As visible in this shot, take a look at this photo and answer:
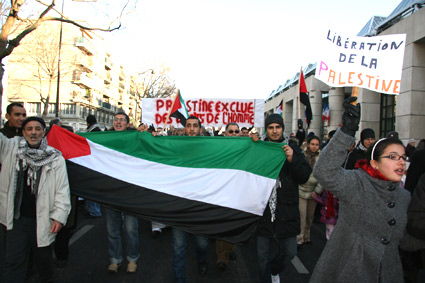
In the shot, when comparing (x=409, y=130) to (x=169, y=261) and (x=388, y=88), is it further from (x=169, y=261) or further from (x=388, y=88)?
(x=169, y=261)

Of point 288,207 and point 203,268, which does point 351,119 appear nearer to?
point 288,207

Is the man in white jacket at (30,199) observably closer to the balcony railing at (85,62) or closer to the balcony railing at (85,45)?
the balcony railing at (85,62)

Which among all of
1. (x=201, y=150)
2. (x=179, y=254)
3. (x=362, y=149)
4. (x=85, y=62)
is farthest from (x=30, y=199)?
(x=85, y=62)

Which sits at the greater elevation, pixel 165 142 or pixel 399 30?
pixel 399 30

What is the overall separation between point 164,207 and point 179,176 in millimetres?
458

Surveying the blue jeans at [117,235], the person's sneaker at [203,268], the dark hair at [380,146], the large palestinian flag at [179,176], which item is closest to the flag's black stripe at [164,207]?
the large palestinian flag at [179,176]

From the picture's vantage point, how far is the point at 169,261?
15.6ft

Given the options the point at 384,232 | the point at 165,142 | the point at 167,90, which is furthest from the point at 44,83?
the point at 384,232

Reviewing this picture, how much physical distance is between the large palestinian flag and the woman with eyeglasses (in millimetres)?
1517

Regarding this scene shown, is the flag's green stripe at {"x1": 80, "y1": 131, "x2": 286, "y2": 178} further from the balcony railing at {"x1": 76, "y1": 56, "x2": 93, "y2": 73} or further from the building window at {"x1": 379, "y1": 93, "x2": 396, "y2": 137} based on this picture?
the balcony railing at {"x1": 76, "y1": 56, "x2": 93, "y2": 73}

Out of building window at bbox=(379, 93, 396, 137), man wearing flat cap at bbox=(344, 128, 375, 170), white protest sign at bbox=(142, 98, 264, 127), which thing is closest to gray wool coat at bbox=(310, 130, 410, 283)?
man wearing flat cap at bbox=(344, 128, 375, 170)

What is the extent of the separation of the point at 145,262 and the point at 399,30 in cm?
1369

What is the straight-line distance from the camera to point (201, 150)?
14.6 ft

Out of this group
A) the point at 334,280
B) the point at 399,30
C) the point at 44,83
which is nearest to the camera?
the point at 334,280
